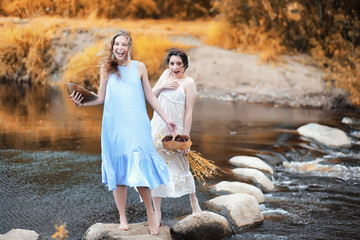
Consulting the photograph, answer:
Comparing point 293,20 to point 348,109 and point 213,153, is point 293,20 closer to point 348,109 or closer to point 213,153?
point 348,109

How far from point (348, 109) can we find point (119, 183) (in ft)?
31.8

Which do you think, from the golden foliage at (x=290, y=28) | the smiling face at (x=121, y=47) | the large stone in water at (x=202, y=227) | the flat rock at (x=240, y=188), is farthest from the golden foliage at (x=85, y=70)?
the smiling face at (x=121, y=47)

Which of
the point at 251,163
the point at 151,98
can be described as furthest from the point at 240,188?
the point at 151,98

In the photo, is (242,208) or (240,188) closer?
(242,208)

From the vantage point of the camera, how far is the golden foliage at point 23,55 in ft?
47.0

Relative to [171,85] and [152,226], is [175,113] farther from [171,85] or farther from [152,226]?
[152,226]

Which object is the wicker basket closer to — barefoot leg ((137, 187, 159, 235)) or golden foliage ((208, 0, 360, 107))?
barefoot leg ((137, 187, 159, 235))

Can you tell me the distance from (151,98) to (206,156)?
3.59 metres

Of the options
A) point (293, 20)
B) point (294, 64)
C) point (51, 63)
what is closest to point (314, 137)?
point (294, 64)

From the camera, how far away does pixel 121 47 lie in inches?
150

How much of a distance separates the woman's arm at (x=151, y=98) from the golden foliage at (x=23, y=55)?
11025mm

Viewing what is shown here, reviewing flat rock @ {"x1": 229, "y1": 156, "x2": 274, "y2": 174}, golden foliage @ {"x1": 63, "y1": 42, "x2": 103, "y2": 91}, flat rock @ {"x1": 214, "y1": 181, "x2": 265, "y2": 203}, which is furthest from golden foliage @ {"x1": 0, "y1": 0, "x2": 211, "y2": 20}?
flat rock @ {"x1": 214, "y1": 181, "x2": 265, "y2": 203}

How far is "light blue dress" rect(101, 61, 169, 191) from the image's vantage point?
3.79 m

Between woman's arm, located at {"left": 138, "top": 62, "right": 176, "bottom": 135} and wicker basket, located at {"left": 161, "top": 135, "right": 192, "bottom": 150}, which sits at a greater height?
woman's arm, located at {"left": 138, "top": 62, "right": 176, "bottom": 135}
